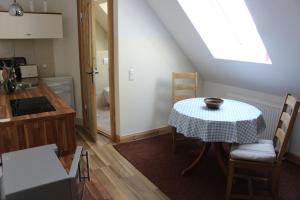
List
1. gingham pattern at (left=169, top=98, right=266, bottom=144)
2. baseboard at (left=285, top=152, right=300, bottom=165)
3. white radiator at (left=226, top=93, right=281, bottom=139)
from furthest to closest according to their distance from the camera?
white radiator at (left=226, top=93, right=281, bottom=139) < baseboard at (left=285, top=152, right=300, bottom=165) < gingham pattern at (left=169, top=98, right=266, bottom=144)

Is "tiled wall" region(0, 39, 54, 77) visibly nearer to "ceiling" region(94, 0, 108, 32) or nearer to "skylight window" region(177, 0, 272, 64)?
"ceiling" region(94, 0, 108, 32)

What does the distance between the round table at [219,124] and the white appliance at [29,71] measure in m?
2.44

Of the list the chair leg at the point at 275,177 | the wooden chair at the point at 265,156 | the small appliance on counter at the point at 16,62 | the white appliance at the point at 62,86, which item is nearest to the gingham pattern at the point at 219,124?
the wooden chair at the point at 265,156

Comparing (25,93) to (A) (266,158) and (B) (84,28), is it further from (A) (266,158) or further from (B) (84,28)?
(A) (266,158)

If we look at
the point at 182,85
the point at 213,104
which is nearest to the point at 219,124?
the point at 213,104

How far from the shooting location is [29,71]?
386 cm

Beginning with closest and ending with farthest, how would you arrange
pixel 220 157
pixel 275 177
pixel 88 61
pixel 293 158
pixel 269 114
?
pixel 275 177, pixel 220 157, pixel 293 158, pixel 269 114, pixel 88 61

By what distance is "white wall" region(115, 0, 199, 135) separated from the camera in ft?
11.1

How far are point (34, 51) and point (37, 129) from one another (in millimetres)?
2203

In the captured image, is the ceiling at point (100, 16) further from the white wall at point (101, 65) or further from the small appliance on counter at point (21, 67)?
the small appliance on counter at point (21, 67)

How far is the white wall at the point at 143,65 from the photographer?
338cm

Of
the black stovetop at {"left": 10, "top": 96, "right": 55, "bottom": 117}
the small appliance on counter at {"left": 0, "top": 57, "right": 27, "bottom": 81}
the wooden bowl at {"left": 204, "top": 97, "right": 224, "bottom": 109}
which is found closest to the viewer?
the black stovetop at {"left": 10, "top": 96, "right": 55, "bottom": 117}

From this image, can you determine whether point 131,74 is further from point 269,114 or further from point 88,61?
point 269,114

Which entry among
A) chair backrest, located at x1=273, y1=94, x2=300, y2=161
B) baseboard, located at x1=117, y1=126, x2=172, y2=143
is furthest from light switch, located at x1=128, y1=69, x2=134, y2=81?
chair backrest, located at x1=273, y1=94, x2=300, y2=161
